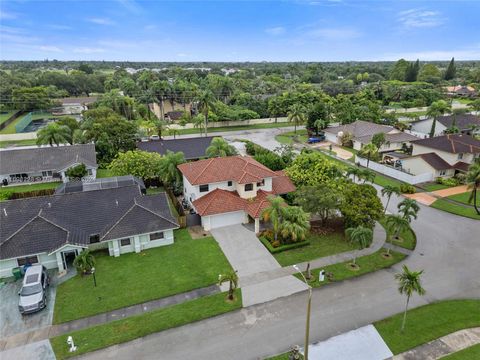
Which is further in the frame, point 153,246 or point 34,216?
Answer: point 153,246

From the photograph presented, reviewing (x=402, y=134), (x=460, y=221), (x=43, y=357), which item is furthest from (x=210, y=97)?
(x=43, y=357)

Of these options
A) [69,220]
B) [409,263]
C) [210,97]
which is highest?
[210,97]

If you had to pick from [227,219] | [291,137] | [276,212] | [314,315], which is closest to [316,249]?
[276,212]

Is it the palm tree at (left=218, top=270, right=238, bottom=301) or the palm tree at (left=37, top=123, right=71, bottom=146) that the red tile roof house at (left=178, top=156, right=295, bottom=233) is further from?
the palm tree at (left=37, top=123, right=71, bottom=146)

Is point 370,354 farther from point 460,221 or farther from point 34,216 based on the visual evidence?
point 34,216

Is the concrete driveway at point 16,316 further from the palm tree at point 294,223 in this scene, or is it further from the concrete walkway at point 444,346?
the concrete walkway at point 444,346

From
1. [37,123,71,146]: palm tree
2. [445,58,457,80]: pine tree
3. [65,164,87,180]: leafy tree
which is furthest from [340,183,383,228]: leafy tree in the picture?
[445,58,457,80]: pine tree

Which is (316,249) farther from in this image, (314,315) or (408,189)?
(408,189)
